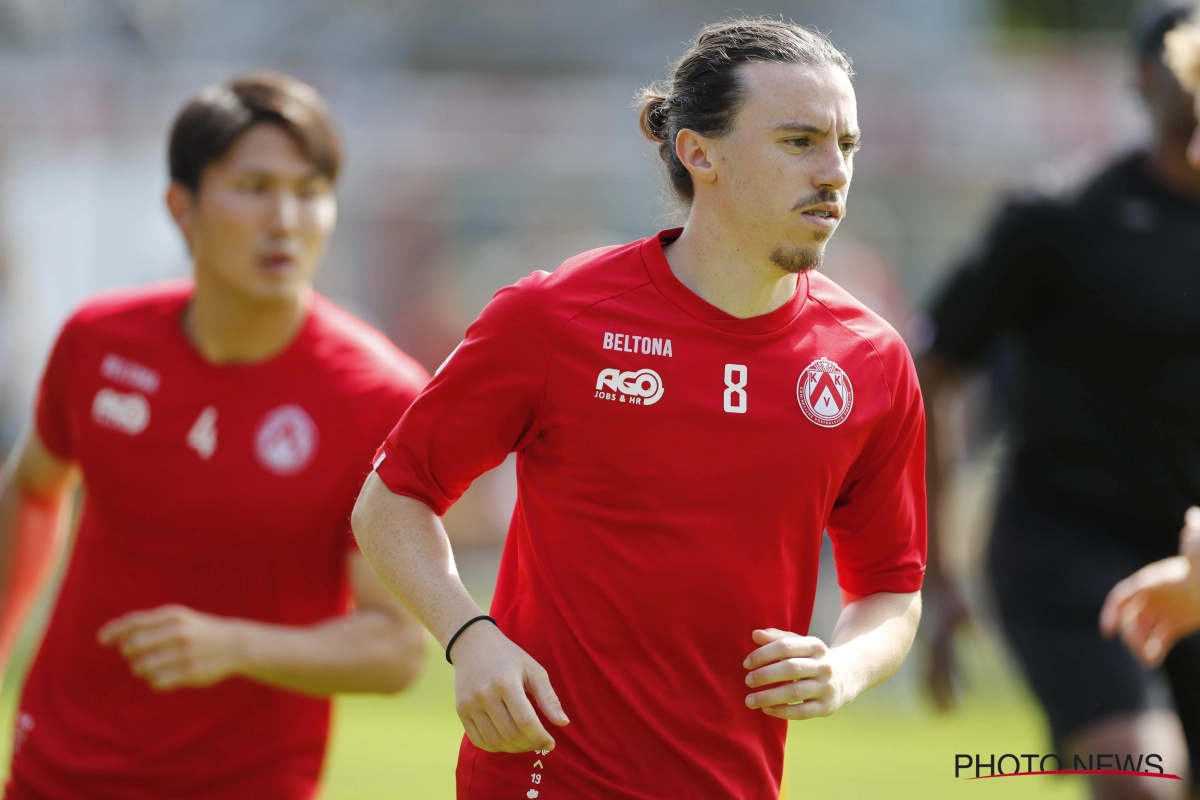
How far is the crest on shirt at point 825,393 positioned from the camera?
3.49 metres

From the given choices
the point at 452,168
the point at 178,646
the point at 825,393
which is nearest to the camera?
the point at 825,393

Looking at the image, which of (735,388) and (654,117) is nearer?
(735,388)

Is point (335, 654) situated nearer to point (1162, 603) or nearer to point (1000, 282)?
point (1162, 603)

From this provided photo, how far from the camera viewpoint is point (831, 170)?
342cm

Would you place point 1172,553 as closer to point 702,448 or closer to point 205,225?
point 702,448

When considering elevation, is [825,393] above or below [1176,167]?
below

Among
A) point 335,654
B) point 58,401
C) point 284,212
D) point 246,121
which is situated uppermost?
point 246,121

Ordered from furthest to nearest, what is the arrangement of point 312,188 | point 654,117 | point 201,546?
point 312,188 < point 201,546 < point 654,117

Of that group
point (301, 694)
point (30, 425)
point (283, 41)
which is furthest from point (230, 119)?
point (283, 41)

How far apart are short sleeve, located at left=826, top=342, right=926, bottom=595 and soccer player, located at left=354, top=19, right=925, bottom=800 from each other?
2.8 inches

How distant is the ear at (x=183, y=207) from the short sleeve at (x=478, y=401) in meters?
2.15

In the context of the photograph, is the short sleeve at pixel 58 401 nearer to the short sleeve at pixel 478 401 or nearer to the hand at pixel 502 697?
the short sleeve at pixel 478 401

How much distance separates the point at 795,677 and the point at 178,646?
1.85 m

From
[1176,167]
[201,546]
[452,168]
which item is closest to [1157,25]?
[1176,167]
